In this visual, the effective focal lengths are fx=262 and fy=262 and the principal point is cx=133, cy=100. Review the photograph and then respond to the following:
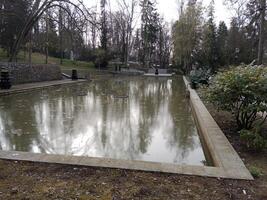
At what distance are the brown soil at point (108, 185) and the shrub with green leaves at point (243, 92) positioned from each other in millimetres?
1646

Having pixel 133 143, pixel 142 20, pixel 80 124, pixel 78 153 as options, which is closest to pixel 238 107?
pixel 133 143

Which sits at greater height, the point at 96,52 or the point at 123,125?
the point at 96,52

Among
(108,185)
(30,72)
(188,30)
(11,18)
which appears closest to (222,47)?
(188,30)

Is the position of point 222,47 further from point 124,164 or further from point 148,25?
point 124,164

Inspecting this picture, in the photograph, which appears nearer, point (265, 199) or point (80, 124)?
point (265, 199)

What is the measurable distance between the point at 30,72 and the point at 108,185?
599 inches

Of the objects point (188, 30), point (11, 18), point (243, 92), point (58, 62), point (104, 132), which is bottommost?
point (104, 132)

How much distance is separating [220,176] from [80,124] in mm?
4238

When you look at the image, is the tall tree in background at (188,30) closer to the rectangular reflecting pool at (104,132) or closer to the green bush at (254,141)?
the rectangular reflecting pool at (104,132)

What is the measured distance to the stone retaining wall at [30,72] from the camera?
48.2 feet

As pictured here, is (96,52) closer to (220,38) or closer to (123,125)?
(220,38)

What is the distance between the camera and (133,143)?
17.1 feet

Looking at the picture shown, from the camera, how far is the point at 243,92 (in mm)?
4801

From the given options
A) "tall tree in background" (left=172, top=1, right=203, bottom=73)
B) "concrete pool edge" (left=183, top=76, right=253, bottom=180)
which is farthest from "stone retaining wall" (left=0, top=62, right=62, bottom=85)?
"tall tree in background" (left=172, top=1, right=203, bottom=73)
